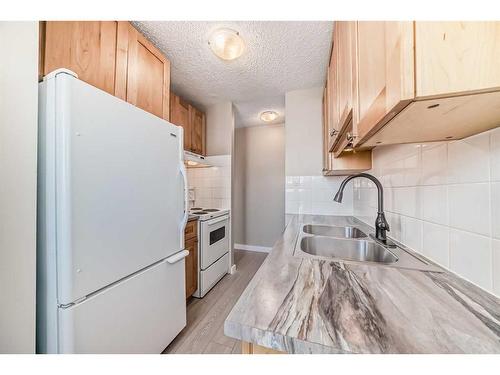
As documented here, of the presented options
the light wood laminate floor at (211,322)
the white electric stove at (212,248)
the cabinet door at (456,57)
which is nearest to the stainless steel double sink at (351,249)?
the cabinet door at (456,57)

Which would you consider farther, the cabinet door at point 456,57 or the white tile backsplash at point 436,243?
the white tile backsplash at point 436,243

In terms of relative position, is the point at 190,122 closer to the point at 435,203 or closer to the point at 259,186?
the point at 259,186

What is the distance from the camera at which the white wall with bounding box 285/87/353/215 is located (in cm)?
208

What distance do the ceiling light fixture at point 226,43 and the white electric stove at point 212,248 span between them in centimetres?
140

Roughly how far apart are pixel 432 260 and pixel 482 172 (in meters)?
0.37

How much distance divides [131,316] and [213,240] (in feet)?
3.84

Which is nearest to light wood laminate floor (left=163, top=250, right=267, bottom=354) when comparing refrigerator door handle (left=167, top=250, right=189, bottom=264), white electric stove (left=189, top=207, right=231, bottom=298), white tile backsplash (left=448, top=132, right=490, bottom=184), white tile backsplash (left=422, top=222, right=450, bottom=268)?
white electric stove (left=189, top=207, right=231, bottom=298)

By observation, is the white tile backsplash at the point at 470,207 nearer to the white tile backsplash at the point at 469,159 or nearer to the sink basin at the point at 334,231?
the white tile backsplash at the point at 469,159

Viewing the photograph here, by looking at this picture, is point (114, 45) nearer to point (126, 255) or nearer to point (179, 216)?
point (179, 216)

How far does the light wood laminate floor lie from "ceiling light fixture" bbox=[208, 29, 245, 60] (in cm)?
209

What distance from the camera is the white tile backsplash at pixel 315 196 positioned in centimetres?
203

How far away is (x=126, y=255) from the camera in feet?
3.00

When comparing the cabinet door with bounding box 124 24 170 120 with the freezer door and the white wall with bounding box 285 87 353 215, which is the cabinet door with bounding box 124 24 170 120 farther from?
the white wall with bounding box 285 87 353 215
